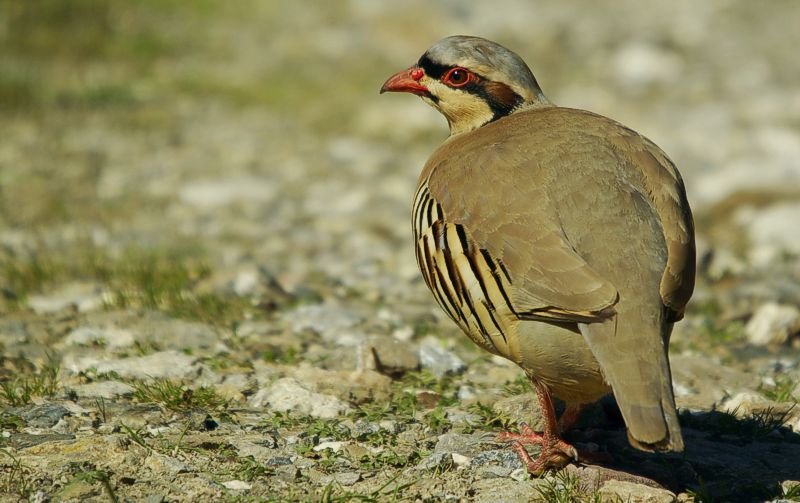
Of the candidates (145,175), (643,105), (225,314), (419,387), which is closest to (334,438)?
(419,387)

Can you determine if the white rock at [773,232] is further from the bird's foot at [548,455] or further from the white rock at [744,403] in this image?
the bird's foot at [548,455]

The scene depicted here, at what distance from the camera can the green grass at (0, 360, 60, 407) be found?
14.6 feet

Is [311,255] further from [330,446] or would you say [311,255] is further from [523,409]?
[330,446]

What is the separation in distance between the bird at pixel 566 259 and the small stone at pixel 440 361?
0.87m

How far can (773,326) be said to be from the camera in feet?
19.6

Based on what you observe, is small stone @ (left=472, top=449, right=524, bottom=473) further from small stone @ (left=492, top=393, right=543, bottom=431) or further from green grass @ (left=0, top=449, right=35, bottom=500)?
green grass @ (left=0, top=449, right=35, bottom=500)

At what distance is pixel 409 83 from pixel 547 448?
2.10 m

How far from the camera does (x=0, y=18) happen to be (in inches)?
447

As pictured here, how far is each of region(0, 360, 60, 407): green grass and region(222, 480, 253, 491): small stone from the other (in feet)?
3.88

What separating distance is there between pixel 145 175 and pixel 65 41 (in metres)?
3.03

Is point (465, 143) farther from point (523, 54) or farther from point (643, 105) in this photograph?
point (523, 54)

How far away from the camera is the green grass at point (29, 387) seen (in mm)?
4453

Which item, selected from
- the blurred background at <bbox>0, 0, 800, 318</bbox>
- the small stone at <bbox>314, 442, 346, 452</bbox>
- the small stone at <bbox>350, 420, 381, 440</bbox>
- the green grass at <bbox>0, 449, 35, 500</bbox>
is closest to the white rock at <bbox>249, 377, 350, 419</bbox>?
the small stone at <bbox>350, 420, 381, 440</bbox>

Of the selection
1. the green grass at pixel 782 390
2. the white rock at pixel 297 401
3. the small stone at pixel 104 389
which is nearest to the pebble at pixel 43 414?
the small stone at pixel 104 389
